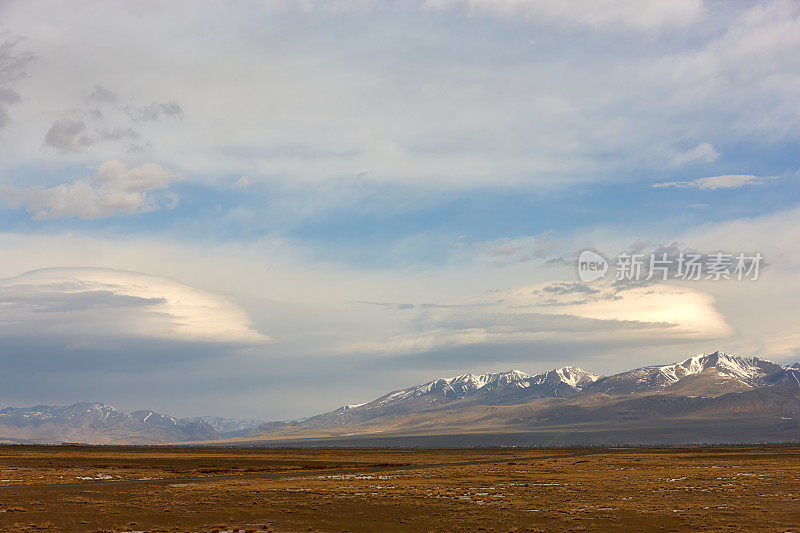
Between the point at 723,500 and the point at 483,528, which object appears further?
the point at 723,500

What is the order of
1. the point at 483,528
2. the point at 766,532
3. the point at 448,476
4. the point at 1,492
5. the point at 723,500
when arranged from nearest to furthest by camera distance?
the point at 766,532 → the point at 483,528 → the point at 723,500 → the point at 1,492 → the point at 448,476

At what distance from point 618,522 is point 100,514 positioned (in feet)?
120

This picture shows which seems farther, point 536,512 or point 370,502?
point 370,502

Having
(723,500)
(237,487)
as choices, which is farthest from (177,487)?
(723,500)

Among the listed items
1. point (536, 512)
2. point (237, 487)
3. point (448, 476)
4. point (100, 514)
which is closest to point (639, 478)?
point (448, 476)

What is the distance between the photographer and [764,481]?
7050 centimetres

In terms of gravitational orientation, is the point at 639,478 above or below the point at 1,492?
below

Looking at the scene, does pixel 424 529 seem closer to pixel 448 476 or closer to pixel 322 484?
pixel 322 484

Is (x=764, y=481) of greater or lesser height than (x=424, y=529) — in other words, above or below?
below

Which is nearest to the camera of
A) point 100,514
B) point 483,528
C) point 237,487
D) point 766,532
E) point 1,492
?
point 766,532

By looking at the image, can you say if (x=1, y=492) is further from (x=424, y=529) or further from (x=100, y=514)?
(x=424, y=529)

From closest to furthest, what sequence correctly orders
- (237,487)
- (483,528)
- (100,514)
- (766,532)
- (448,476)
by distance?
1. (766,532)
2. (483,528)
3. (100,514)
4. (237,487)
5. (448,476)

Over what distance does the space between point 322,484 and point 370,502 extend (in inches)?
727

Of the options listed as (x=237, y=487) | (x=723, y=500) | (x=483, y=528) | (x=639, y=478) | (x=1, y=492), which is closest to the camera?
(x=483, y=528)
